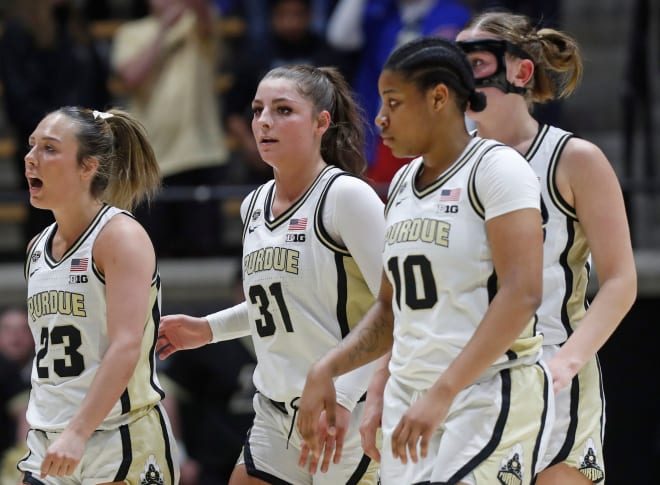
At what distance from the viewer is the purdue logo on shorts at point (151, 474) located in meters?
4.01

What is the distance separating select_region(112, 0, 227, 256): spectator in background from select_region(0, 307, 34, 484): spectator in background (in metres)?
1.06

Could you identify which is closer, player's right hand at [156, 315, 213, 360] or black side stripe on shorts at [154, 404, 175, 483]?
black side stripe on shorts at [154, 404, 175, 483]

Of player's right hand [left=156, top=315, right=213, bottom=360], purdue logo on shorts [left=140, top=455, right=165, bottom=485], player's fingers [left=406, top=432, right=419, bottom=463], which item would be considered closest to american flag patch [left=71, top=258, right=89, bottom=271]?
player's right hand [left=156, top=315, right=213, bottom=360]

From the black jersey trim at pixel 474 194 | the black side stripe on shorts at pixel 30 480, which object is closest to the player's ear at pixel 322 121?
Answer: the black jersey trim at pixel 474 194

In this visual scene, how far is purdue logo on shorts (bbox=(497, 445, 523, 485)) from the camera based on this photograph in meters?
3.31

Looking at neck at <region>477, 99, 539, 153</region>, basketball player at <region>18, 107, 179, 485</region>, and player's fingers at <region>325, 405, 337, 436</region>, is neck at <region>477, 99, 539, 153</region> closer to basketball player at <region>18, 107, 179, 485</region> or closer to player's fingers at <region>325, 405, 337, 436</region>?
player's fingers at <region>325, 405, 337, 436</region>

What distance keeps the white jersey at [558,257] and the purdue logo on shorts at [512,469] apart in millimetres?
575

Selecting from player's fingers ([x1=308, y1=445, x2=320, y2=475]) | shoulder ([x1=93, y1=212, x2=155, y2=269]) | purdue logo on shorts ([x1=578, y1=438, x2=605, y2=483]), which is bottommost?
player's fingers ([x1=308, y1=445, x2=320, y2=475])

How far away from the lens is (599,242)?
3750 mm

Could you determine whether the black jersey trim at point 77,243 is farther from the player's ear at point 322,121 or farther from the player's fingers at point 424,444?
the player's fingers at point 424,444

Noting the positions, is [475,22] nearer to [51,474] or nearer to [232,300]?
[51,474]

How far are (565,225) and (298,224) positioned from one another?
0.84m

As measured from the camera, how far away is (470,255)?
3332 mm

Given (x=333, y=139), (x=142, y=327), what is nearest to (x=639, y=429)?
(x=333, y=139)
